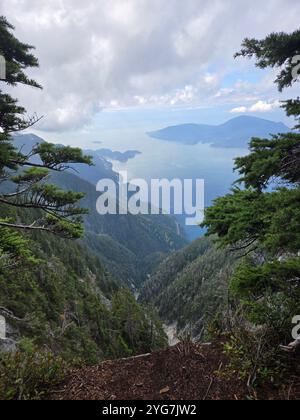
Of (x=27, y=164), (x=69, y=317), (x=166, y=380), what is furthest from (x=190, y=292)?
(x=166, y=380)

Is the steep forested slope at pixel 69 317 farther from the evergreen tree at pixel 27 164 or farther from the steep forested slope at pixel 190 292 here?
the steep forested slope at pixel 190 292

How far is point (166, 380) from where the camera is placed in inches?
281

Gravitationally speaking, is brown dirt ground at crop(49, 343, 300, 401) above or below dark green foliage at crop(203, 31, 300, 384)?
below

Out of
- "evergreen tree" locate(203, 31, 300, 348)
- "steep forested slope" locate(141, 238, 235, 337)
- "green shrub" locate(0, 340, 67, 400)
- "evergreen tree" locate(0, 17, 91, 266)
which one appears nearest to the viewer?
"green shrub" locate(0, 340, 67, 400)

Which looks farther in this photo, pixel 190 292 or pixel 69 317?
pixel 190 292

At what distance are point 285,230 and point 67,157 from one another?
278 inches

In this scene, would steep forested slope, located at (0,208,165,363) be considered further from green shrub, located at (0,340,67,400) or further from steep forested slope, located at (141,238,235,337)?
steep forested slope, located at (141,238,235,337)

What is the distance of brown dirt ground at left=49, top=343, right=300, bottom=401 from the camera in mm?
6527

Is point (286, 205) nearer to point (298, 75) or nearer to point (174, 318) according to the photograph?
point (298, 75)

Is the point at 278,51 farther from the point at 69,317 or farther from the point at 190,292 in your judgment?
the point at 190,292

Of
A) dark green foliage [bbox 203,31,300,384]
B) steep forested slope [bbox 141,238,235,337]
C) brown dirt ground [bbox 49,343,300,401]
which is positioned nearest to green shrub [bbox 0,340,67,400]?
brown dirt ground [bbox 49,343,300,401]

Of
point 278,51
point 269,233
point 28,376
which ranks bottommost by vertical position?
point 28,376

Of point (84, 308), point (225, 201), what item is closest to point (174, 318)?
point (84, 308)

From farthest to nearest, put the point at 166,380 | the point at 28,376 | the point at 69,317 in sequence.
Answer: the point at 69,317 < the point at 166,380 < the point at 28,376
